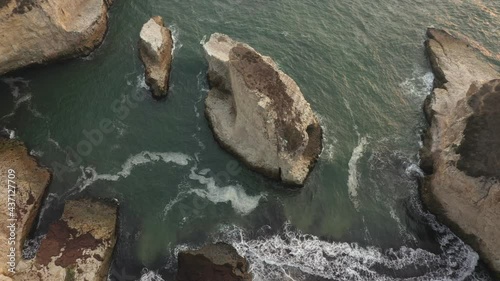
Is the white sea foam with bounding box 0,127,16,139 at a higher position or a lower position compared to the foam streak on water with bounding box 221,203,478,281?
lower

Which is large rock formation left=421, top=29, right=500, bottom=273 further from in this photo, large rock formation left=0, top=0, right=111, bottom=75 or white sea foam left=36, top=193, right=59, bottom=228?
large rock formation left=0, top=0, right=111, bottom=75

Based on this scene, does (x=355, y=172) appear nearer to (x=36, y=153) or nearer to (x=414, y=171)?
(x=414, y=171)

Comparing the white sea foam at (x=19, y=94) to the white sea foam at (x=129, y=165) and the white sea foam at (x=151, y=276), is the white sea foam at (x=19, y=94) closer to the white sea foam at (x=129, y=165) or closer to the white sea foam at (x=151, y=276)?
the white sea foam at (x=129, y=165)

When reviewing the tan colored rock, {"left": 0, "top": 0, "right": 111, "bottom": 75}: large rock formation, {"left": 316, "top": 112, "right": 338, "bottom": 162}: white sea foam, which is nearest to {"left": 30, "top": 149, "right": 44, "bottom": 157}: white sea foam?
the tan colored rock

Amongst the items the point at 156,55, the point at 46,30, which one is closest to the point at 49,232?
the point at 156,55

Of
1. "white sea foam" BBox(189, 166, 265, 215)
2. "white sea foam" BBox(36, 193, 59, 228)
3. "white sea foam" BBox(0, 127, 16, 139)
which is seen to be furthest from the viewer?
"white sea foam" BBox(0, 127, 16, 139)

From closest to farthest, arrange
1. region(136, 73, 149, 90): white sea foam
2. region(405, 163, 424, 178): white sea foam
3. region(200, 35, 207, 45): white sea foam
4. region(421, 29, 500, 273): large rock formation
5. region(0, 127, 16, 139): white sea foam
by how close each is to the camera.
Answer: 1. region(421, 29, 500, 273): large rock formation
2. region(0, 127, 16, 139): white sea foam
3. region(405, 163, 424, 178): white sea foam
4. region(136, 73, 149, 90): white sea foam
5. region(200, 35, 207, 45): white sea foam
